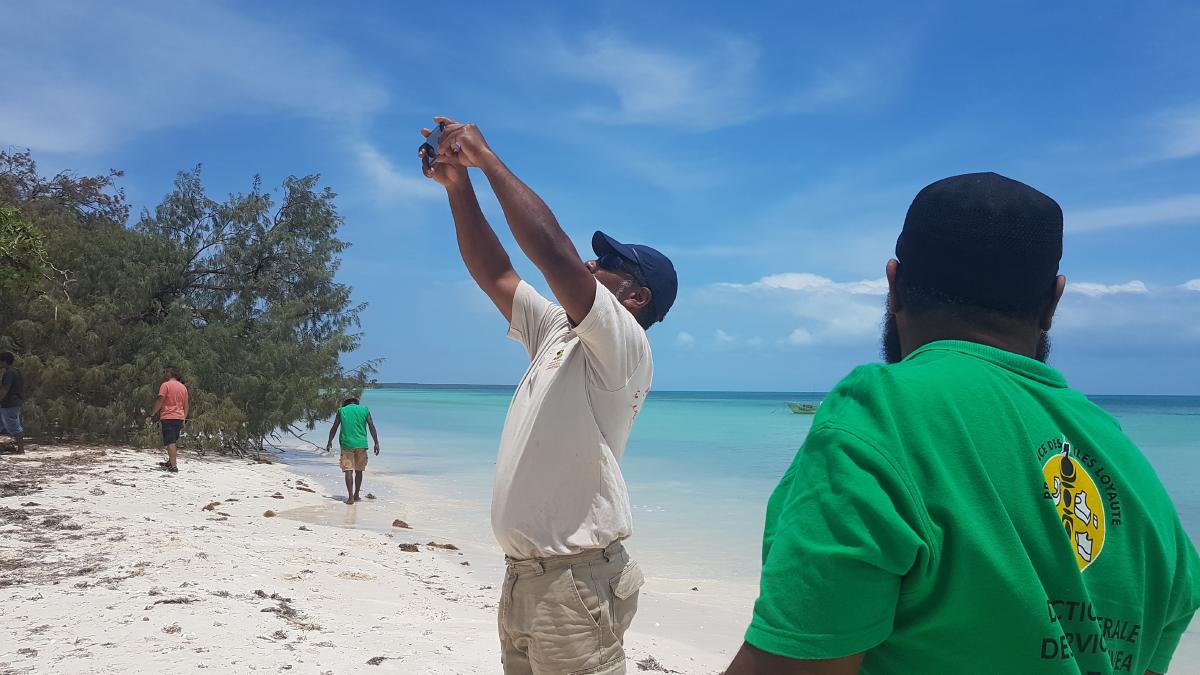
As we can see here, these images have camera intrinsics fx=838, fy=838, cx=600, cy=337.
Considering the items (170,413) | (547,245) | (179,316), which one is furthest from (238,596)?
(179,316)

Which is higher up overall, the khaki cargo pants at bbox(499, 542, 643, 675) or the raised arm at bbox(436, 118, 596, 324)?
the raised arm at bbox(436, 118, 596, 324)

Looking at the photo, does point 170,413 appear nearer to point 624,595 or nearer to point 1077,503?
point 624,595

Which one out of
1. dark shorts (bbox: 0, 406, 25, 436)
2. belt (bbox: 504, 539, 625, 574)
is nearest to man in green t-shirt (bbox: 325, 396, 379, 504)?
dark shorts (bbox: 0, 406, 25, 436)

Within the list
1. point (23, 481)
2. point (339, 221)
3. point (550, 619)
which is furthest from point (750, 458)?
point (550, 619)

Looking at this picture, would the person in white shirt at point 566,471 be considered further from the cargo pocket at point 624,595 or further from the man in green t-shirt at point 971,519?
the man in green t-shirt at point 971,519

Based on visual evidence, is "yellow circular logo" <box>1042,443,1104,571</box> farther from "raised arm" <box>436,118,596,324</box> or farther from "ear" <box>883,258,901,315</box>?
"raised arm" <box>436,118,596,324</box>

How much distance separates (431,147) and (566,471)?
1079mm

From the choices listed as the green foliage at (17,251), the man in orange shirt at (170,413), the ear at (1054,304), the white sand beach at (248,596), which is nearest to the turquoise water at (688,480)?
the white sand beach at (248,596)

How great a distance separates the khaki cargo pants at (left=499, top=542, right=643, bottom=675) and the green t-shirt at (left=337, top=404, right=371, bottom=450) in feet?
33.7

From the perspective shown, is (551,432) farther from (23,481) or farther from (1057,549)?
(23,481)

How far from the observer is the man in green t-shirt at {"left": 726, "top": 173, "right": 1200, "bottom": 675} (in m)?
0.90

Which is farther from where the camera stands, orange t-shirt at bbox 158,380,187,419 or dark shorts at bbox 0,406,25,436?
orange t-shirt at bbox 158,380,187,419

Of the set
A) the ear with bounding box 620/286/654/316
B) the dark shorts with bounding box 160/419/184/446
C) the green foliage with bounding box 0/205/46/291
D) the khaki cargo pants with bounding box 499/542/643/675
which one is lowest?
the dark shorts with bounding box 160/419/184/446

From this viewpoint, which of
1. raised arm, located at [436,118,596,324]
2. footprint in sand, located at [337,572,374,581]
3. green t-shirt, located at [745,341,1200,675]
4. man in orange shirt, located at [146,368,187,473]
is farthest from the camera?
man in orange shirt, located at [146,368,187,473]
